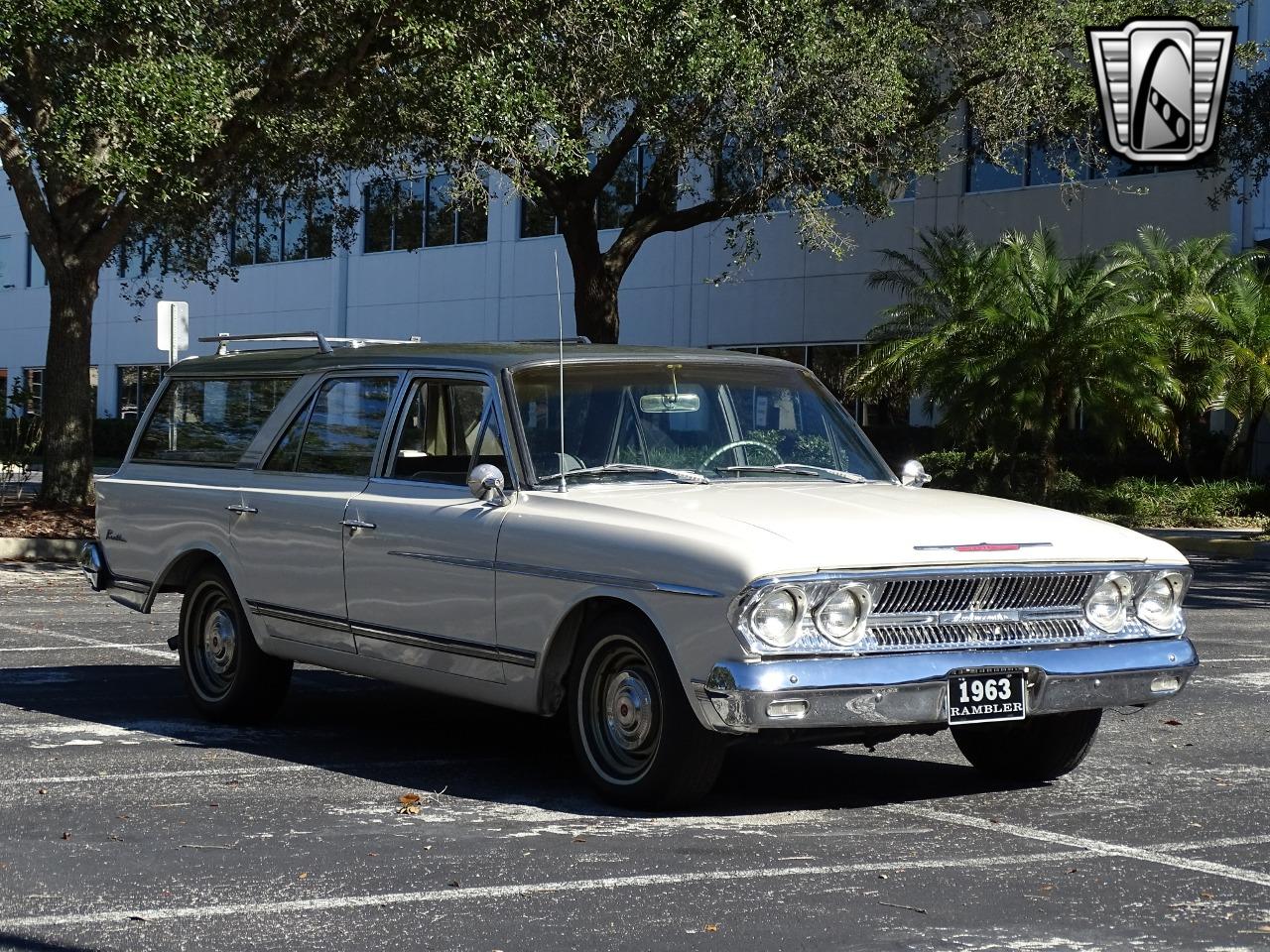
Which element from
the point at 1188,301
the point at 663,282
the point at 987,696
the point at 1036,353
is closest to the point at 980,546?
the point at 987,696

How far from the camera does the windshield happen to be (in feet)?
25.6

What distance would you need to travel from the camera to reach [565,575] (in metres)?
7.14

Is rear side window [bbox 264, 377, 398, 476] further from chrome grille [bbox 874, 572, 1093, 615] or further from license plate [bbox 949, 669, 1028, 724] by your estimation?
license plate [bbox 949, 669, 1028, 724]

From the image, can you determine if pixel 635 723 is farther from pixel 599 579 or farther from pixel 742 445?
pixel 742 445

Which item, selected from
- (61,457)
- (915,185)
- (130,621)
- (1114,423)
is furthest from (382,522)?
(915,185)

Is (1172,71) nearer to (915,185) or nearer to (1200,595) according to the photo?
(1200,595)

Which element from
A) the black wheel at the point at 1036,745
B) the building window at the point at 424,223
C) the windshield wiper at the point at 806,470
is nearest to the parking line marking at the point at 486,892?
the black wheel at the point at 1036,745

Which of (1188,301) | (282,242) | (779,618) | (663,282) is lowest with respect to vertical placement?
(779,618)

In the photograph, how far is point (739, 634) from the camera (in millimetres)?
6488

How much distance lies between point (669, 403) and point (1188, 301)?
23.5 meters

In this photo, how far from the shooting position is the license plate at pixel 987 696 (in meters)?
6.73

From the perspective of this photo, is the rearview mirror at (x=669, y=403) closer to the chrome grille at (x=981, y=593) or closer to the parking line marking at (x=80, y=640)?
the chrome grille at (x=981, y=593)

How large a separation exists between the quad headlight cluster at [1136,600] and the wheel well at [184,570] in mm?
4384

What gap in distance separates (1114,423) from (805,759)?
69.1ft
